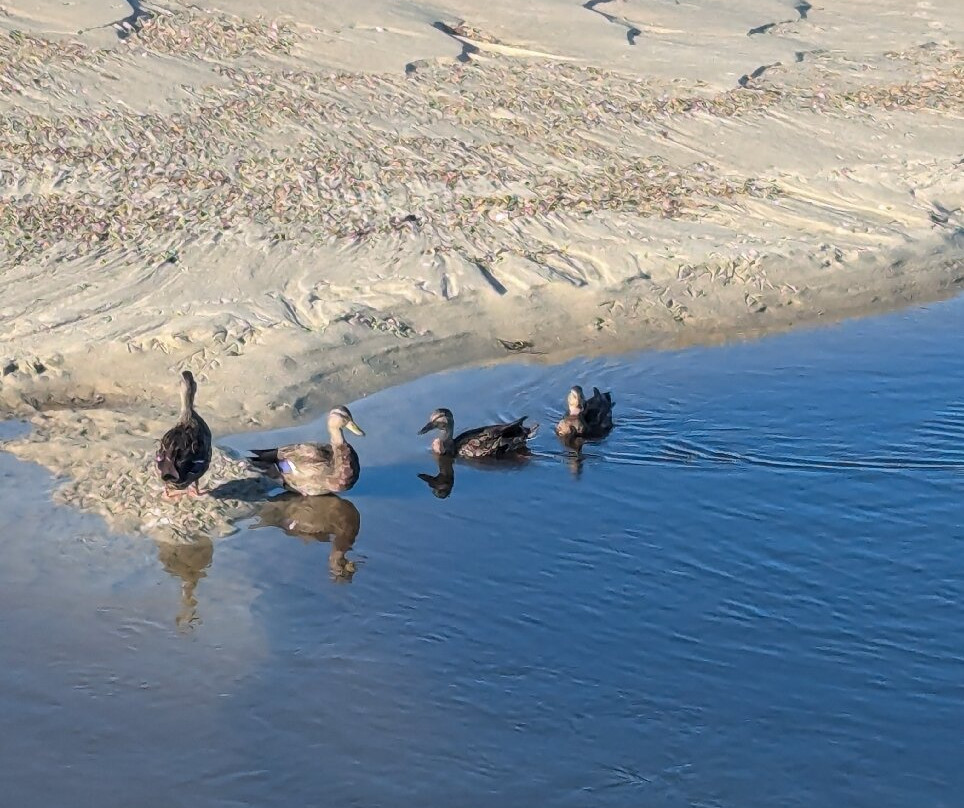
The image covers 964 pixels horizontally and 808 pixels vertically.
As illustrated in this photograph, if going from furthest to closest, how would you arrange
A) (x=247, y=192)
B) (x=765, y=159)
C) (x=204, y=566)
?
1. (x=765, y=159)
2. (x=247, y=192)
3. (x=204, y=566)

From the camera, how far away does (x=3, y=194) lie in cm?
1725

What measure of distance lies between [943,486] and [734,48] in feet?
44.0

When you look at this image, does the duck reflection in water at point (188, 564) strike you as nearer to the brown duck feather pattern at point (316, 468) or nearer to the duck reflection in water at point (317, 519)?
the duck reflection in water at point (317, 519)

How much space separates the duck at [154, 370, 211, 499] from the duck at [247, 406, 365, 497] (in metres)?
0.51

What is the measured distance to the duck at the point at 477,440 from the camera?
1293 centimetres

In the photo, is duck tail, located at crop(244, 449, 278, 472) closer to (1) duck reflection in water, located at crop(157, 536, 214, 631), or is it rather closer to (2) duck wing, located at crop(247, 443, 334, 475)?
(2) duck wing, located at crop(247, 443, 334, 475)

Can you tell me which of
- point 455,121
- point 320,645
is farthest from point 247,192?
point 320,645

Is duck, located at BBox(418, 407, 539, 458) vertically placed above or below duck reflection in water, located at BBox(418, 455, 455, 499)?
above

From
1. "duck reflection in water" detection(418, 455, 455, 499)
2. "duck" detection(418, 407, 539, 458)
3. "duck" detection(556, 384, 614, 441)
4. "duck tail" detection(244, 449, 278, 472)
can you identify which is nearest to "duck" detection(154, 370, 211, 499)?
"duck tail" detection(244, 449, 278, 472)

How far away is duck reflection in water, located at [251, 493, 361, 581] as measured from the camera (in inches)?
454

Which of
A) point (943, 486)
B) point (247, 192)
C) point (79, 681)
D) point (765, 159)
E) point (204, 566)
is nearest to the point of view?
point (79, 681)

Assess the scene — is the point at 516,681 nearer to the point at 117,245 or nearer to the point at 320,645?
A: the point at 320,645

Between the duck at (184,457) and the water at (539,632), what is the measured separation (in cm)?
54

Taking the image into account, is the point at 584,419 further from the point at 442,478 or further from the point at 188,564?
the point at 188,564
